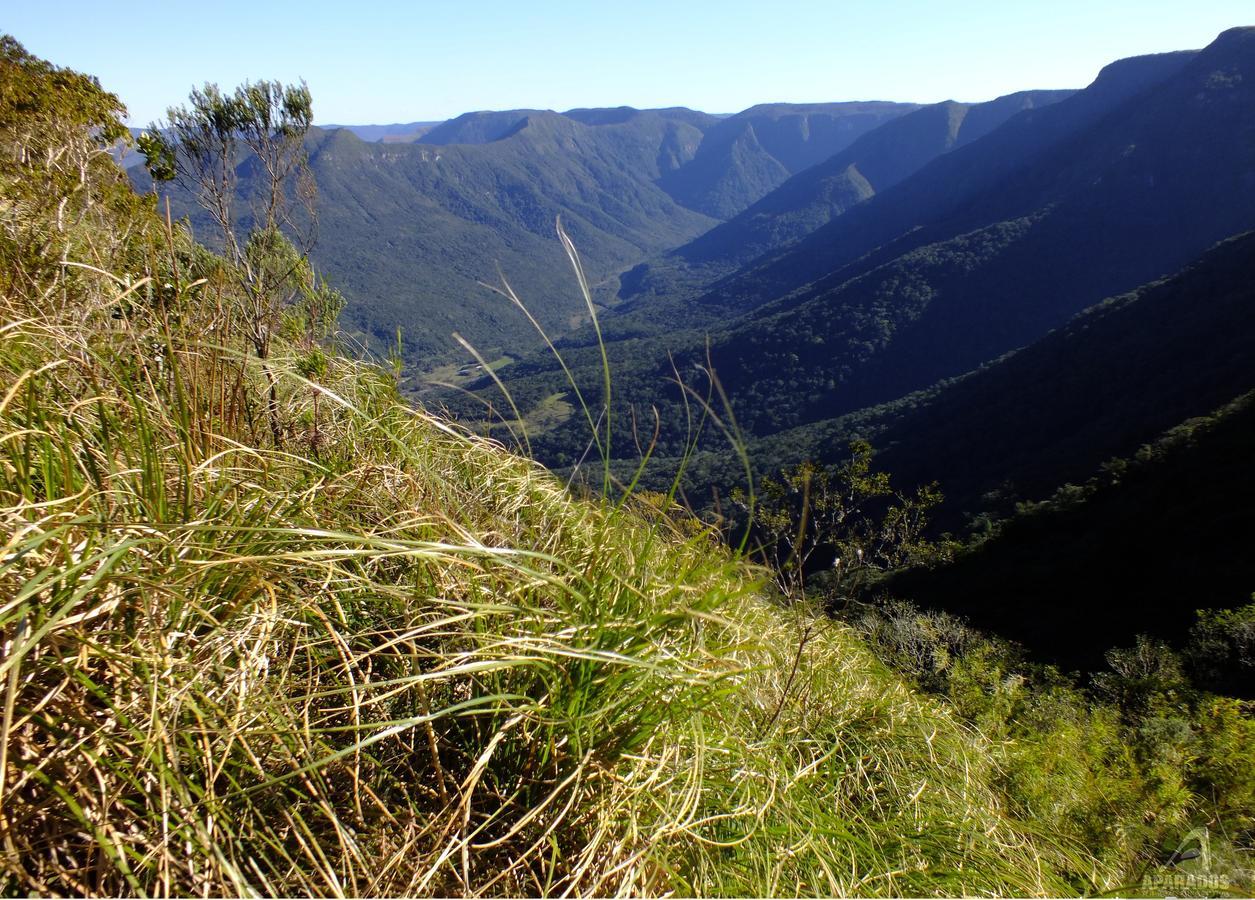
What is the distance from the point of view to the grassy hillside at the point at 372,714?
88 cm

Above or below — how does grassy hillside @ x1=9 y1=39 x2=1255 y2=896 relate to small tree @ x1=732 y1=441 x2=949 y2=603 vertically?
above

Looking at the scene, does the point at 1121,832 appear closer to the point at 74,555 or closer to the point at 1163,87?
the point at 74,555

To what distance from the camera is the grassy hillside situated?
88 centimetres

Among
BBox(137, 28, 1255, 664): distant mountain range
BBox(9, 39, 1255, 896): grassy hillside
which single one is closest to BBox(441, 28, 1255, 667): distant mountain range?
BBox(137, 28, 1255, 664): distant mountain range

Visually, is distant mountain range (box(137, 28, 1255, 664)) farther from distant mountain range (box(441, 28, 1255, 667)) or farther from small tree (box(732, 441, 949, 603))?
small tree (box(732, 441, 949, 603))

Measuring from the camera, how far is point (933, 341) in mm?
88438

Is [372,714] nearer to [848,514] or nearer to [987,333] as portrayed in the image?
[848,514]

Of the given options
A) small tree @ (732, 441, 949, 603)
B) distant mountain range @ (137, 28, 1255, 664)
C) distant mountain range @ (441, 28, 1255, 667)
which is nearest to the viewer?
small tree @ (732, 441, 949, 603)

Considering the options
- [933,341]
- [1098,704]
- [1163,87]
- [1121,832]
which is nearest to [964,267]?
[933,341]

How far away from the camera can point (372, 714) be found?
44.3 inches

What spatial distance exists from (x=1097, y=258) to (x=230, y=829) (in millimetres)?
108586

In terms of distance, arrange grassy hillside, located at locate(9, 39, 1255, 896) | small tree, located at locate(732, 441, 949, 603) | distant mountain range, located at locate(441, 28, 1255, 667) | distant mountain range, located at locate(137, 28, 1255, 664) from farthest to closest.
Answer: distant mountain range, located at locate(137, 28, 1255, 664), distant mountain range, located at locate(441, 28, 1255, 667), small tree, located at locate(732, 441, 949, 603), grassy hillside, located at locate(9, 39, 1255, 896)

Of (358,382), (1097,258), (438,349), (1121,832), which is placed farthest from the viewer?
(438,349)

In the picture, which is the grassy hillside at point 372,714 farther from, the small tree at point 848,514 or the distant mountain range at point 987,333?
the small tree at point 848,514
